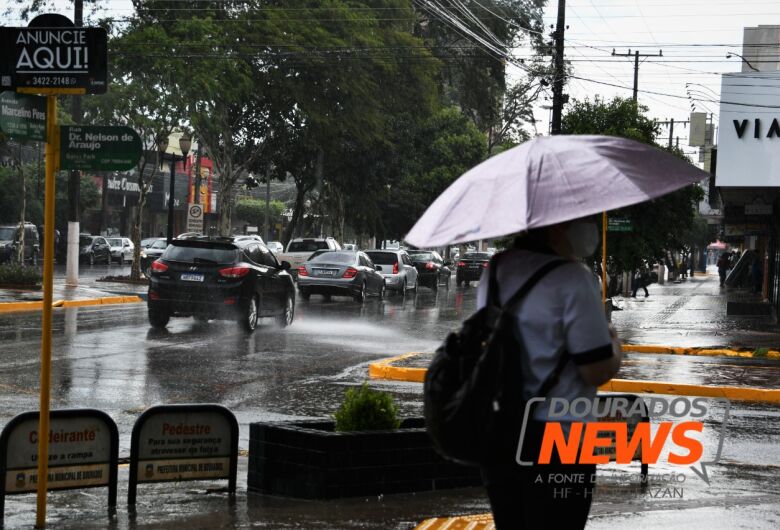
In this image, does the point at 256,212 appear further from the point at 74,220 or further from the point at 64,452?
the point at 64,452

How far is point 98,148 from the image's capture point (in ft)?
23.6

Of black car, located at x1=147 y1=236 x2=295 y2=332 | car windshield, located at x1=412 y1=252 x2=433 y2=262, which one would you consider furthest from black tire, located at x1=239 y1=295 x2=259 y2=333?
car windshield, located at x1=412 y1=252 x2=433 y2=262

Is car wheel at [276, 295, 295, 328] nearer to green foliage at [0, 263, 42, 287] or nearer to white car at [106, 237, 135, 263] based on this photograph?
green foliage at [0, 263, 42, 287]

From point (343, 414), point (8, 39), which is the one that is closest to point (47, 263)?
point (8, 39)

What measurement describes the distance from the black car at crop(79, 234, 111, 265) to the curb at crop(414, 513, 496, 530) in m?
51.4

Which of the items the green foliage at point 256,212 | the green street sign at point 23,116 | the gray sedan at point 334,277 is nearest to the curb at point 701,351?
the gray sedan at point 334,277

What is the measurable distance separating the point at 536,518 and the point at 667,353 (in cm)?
1614

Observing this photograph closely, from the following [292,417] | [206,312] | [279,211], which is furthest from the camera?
[279,211]

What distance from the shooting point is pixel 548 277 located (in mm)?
4004

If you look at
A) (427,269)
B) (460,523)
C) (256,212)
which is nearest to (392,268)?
(427,269)

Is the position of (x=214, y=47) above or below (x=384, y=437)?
above

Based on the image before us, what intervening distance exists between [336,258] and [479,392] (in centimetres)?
2972

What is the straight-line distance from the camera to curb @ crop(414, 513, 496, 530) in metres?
6.83

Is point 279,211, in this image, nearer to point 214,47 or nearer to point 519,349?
A: point 214,47
